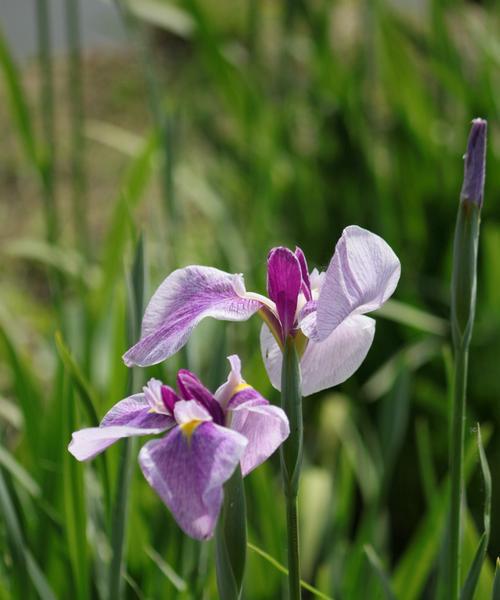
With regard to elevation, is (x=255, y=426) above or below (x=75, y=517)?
above

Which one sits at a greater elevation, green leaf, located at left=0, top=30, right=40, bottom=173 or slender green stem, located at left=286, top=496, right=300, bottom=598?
green leaf, located at left=0, top=30, right=40, bottom=173

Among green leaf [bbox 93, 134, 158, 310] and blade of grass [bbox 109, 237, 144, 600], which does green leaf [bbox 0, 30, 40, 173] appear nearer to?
green leaf [bbox 93, 134, 158, 310]

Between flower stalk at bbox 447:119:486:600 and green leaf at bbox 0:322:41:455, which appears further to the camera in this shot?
green leaf at bbox 0:322:41:455

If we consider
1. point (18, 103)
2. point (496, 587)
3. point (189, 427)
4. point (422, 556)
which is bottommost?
point (422, 556)

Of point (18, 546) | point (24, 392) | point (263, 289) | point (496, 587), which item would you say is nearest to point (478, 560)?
point (496, 587)

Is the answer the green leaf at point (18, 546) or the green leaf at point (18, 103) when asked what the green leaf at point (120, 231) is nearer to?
the green leaf at point (18, 103)

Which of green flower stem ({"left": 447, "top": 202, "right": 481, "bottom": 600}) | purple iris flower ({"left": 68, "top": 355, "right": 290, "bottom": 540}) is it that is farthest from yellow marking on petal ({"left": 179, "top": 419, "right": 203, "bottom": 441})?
green flower stem ({"left": 447, "top": 202, "right": 481, "bottom": 600})

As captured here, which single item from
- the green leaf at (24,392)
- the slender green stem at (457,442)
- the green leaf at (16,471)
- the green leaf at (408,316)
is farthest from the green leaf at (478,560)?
the green leaf at (408,316)

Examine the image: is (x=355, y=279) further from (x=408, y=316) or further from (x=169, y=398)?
(x=408, y=316)
